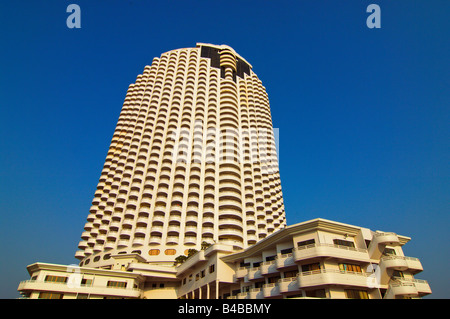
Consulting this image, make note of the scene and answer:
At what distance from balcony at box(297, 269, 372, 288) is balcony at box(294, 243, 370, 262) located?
1.64m

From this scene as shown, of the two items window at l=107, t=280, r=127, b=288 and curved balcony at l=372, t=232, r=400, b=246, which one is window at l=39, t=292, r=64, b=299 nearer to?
window at l=107, t=280, r=127, b=288

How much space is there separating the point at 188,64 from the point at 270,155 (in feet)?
167

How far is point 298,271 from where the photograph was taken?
32594 millimetres

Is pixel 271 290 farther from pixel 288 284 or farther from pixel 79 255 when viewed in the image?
pixel 79 255

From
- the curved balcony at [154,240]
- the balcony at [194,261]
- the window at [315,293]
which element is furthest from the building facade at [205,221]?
→ the curved balcony at [154,240]

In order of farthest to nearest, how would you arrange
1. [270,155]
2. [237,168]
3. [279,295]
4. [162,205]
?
1. [270,155]
2. [237,168]
3. [162,205]
4. [279,295]

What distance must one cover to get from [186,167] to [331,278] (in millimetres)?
58787

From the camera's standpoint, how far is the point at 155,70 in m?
109

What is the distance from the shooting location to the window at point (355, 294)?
1161 inches

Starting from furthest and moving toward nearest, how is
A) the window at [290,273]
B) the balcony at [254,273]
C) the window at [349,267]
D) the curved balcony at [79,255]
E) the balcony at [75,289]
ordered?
the curved balcony at [79,255]
the balcony at [75,289]
the balcony at [254,273]
the window at [290,273]
the window at [349,267]

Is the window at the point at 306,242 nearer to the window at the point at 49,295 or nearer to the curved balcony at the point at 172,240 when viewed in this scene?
the window at the point at 49,295
